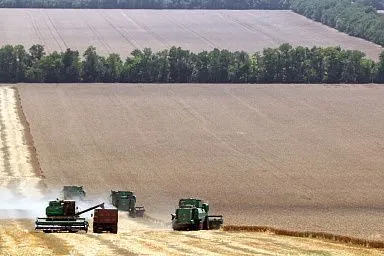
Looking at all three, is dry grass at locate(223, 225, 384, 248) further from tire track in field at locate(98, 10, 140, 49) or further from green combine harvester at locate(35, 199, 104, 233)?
tire track in field at locate(98, 10, 140, 49)

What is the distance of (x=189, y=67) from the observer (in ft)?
429

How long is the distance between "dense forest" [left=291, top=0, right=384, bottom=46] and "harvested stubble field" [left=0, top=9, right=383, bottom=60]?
Result: 1.79 m

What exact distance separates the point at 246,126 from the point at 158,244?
197 ft

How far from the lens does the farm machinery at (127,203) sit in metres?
58.0

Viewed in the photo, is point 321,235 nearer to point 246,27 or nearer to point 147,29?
point 147,29

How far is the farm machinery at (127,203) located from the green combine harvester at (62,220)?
1200 centimetres

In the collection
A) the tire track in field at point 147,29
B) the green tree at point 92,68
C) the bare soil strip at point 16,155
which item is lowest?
the bare soil strip at point 16,155

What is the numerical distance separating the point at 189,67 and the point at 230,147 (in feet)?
150

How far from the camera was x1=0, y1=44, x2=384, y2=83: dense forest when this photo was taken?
12694 centimetres

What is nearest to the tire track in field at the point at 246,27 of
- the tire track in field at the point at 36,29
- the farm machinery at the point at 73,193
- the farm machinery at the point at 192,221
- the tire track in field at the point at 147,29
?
the tire track in field at the point at 147,29

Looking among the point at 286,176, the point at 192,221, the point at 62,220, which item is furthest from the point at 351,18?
the point at 62,220

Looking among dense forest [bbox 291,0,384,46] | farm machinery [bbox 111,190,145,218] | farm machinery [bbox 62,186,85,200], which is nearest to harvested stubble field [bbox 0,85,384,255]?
farm machinery [bbox 111,190,145,218]

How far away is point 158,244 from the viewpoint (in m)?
37.5

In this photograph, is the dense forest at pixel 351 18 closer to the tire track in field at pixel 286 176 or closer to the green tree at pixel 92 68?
the green tree at pixel 92 68
